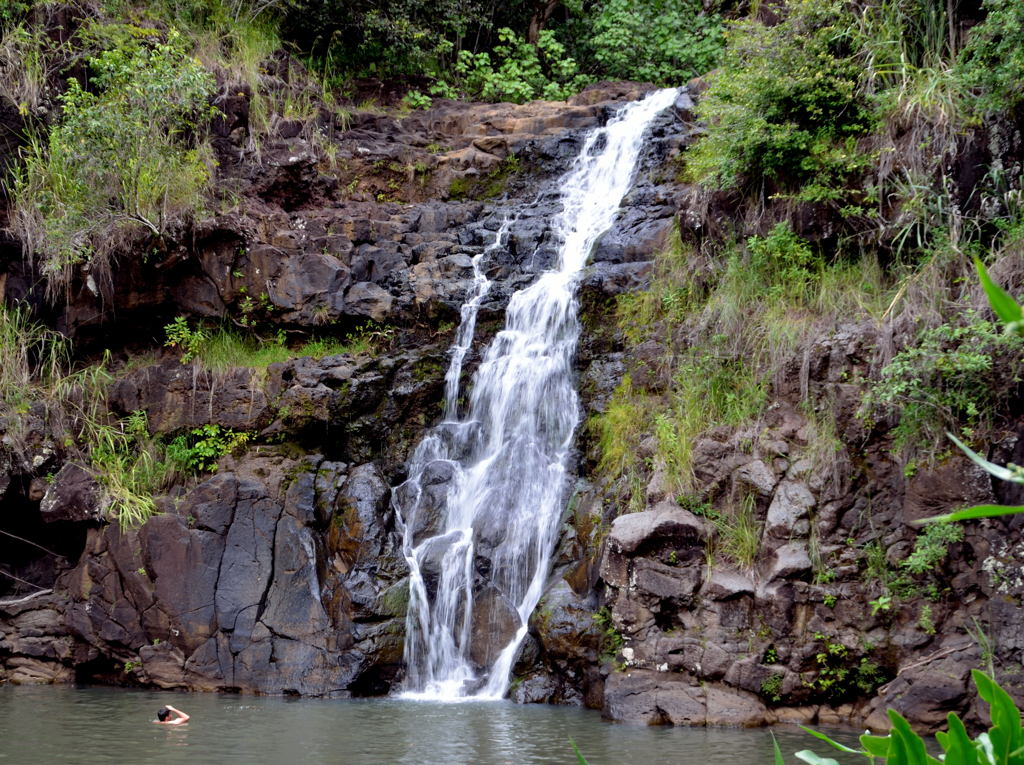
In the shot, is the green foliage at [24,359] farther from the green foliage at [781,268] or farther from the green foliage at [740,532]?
the green foliage at [781,268]

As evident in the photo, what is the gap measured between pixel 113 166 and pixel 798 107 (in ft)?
29.6

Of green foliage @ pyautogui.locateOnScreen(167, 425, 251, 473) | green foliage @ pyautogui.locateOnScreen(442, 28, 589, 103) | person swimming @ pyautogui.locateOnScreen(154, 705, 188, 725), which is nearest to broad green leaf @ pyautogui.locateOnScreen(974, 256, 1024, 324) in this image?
person swimming @ pyautogui.locateOnScreen(154, 705, 188, 725)

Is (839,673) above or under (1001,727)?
under

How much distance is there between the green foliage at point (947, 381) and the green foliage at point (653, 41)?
37.5ft

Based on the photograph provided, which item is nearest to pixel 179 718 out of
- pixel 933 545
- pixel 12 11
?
pixel 933 545

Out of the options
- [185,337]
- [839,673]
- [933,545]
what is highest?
[185,337]

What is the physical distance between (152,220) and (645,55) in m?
10.5

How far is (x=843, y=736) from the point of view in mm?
7719

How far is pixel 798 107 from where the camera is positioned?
10.6 m

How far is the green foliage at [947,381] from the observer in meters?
8.02

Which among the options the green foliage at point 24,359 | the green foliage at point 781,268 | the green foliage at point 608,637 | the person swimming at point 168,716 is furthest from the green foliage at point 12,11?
the green foliage at point 608,637

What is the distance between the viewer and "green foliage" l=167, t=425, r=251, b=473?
1220cm

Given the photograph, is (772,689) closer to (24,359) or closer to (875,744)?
(875,744)

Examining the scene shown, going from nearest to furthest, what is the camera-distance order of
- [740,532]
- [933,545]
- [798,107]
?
[933,545], [740,532], [798,107]
